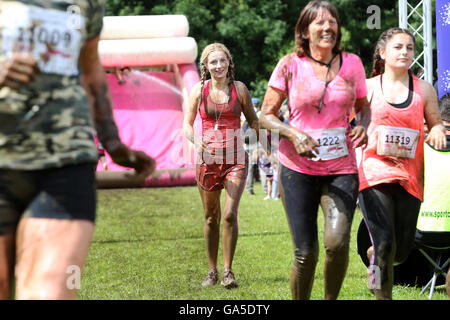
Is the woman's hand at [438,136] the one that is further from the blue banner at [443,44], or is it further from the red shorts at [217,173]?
the blue banner at [443,44]

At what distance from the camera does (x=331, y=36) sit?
4234 millimetres

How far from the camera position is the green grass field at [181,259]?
590cm

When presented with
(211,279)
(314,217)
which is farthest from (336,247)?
(211,279)

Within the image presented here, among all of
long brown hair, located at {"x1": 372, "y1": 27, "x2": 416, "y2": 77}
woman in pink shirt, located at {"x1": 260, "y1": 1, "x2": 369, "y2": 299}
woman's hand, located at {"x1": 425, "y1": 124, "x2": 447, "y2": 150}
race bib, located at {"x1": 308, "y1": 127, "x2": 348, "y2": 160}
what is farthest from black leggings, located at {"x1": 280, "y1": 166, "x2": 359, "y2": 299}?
long brown hair, located at {"x1": 372, "y1": 27, "x2": 416, "y2": 77}

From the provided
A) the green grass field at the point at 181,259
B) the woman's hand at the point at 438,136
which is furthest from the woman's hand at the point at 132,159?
the green grass field at the point at 181,259

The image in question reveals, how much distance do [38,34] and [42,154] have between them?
387 mm

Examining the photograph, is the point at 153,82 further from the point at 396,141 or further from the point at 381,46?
the point at 396,141

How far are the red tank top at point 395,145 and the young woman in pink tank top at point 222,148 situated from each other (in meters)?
1.53

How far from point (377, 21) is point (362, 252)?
5.75ft

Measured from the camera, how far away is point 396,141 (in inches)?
181

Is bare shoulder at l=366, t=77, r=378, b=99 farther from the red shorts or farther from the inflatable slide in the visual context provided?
the inflatable slide
